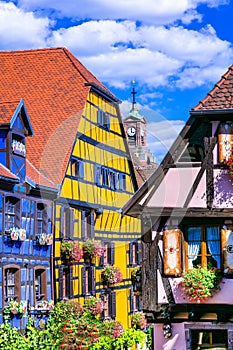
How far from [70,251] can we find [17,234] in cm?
350

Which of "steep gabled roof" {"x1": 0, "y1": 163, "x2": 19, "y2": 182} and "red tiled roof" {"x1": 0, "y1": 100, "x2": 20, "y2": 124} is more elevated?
"red tiled roof" {"x1": 0, "y1": 100, "x2": 20, "y2": 124}

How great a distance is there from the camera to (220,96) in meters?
17.6

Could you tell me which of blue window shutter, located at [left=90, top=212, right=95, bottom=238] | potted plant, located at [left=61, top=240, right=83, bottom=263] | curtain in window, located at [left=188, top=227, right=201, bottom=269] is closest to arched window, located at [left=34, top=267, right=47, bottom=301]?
potted plant, located at [left=61, top=240, right=83, bottom=263]

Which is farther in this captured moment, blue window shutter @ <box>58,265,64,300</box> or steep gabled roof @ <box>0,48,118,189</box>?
steep gabled roof @ <box>0,48,118,189</box>

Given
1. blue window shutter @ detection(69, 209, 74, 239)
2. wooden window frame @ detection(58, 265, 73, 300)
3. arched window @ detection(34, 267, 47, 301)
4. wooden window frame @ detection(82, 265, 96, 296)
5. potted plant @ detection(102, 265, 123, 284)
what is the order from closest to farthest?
1. arched window @ detection(34, 267, 47, 301)
2. wooden window frame @ detection(58, 265, 73, 300)
3. blue window shutter @ detection(69, 209, 74, 239)
4. wooden window frame @ detection(82, 265, 96, 296)
5. potted plant @ detection(102, 265, 123, 284)

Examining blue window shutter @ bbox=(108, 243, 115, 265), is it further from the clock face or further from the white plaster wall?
the clock face

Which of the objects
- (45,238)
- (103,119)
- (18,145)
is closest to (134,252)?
(103,119)

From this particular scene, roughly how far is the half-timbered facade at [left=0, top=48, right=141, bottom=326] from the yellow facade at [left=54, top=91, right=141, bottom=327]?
0.03 m

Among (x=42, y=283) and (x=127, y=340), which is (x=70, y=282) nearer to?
(x=42, y=283)

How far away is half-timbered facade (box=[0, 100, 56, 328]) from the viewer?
21812 millimetres

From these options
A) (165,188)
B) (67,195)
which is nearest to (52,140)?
(67,195)

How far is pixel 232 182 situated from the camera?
17.3 m

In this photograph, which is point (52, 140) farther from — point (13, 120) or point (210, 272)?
point (210, 272)

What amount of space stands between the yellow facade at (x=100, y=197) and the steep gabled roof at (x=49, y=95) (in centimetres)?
47
